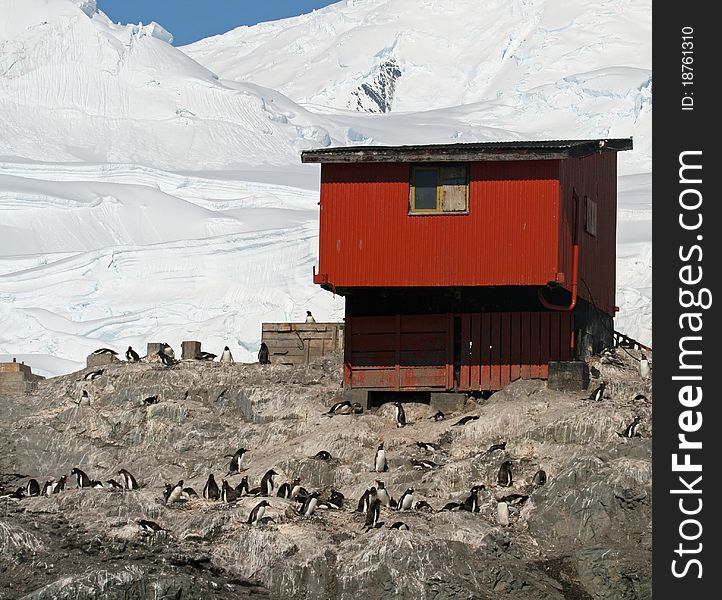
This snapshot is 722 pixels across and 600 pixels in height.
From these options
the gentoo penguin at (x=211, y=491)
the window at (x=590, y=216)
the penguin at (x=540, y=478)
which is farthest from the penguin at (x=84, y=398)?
the window at (x=590, y=216)

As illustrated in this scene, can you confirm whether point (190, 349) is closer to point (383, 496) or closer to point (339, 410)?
point (339, 410)

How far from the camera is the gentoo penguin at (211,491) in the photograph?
87.5 feet

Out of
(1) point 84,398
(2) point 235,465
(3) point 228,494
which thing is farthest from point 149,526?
(1) point 84,398

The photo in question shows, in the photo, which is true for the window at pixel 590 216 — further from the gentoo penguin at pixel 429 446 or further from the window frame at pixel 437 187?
the gentoo penguin at pixel 429 446

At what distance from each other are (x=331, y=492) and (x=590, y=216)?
11.1 m

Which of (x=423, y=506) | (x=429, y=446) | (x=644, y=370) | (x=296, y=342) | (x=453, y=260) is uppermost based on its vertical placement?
(x=453, y=260)

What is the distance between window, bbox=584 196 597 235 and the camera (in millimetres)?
34688

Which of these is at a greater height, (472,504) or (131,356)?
(131,356)

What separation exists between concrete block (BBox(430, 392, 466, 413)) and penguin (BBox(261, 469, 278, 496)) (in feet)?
18.4

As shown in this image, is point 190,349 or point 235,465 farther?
point 190,349

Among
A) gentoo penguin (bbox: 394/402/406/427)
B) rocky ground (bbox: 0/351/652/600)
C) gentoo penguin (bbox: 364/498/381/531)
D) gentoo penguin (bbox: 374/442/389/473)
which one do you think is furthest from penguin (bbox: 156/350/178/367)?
gentoo penguin (bbox: 364/498/381/531)

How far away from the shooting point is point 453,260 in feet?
104

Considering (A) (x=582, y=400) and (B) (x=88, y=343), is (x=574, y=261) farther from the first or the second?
(B) (x=88, y=343)
